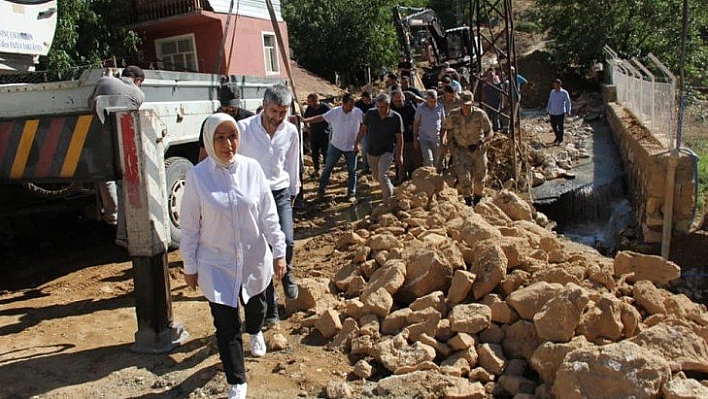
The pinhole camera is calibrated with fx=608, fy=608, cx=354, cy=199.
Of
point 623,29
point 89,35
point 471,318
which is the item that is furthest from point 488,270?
point 623,29

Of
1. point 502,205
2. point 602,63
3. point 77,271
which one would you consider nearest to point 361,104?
point 502,205

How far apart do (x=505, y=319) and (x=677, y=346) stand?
981mm

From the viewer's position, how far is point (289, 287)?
4.32 m

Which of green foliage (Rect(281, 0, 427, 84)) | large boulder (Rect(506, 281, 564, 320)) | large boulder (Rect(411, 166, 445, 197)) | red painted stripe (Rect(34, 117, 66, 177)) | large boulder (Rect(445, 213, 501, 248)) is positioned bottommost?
large boulder (Rect(506, 281, 564, 320))

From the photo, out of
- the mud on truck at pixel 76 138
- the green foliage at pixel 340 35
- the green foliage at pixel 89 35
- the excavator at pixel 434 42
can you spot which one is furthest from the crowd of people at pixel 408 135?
the green foliage at pixel 340 35

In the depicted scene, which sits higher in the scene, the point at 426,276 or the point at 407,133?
the point at 407,133

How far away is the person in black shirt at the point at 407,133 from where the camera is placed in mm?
8655

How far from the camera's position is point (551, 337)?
3539 millimetres

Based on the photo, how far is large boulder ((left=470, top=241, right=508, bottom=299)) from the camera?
419 cm

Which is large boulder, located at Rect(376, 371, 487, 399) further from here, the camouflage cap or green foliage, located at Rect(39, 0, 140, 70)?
green foliage, located at Rect(39, 0, 140, 70)

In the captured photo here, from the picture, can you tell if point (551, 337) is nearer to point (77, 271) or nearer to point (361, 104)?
point (77, 271)

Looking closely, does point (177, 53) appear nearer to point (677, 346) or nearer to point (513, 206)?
point (513, 206)

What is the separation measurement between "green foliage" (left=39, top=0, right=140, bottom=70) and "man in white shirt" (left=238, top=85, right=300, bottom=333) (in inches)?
351

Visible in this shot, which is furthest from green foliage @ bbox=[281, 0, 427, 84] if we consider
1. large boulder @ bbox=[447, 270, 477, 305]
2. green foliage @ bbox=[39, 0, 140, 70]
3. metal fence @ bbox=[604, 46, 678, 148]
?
large boulder @ bbox=[447, 270, 477, 305]
